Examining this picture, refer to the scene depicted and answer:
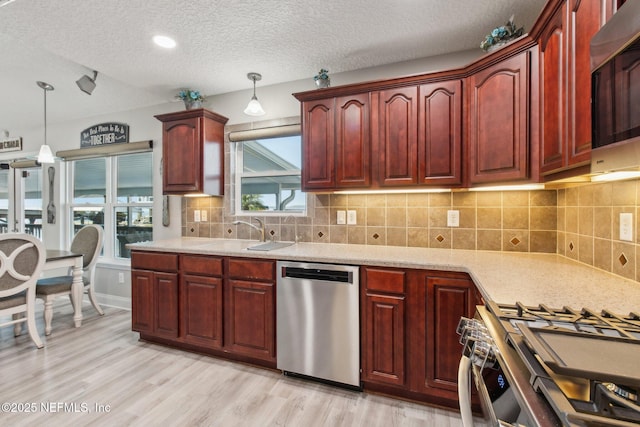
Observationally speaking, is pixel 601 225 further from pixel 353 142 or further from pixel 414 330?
pixel 353 142

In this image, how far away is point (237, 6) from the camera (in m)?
1.87

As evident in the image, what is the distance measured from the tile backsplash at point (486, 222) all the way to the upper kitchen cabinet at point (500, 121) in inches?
15.5

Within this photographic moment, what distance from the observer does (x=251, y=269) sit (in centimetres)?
229

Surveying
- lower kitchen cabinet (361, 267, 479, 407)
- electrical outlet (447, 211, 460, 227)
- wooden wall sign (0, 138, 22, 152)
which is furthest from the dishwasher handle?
wooden wall sign (0, 138, 22, 152)

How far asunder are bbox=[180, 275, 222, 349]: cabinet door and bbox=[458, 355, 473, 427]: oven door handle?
195 centimetres

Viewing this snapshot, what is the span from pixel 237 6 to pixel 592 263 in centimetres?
258

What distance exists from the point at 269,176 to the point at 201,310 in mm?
1422

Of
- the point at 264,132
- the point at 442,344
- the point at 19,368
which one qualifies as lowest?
the point at 19,368

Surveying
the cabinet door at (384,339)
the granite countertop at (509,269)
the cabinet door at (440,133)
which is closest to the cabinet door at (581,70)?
the granite countertop at (509,269)

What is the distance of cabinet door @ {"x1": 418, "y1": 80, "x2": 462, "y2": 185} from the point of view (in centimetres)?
210

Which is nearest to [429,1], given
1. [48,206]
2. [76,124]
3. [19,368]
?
[19,368]

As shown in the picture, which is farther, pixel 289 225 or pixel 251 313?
pixel 289 225

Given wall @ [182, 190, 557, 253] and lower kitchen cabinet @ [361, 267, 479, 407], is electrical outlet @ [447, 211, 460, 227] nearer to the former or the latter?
wall @ [182, 190, 557, 253]

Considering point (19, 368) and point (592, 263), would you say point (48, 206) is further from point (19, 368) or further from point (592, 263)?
point (592, 263)
